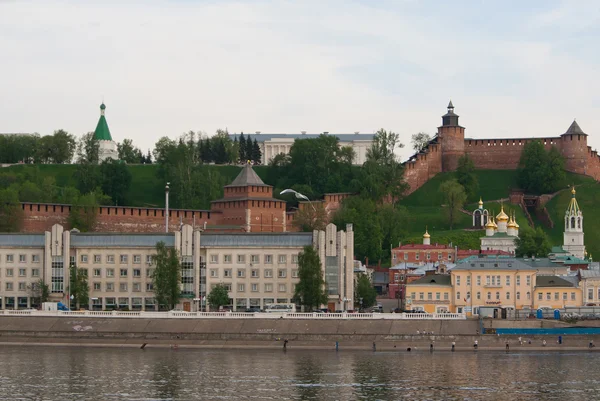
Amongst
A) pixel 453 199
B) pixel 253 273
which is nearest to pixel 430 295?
pixel 253 273

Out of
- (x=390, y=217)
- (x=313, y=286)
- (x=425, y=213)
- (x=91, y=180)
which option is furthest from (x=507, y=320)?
(x=91, y=180)

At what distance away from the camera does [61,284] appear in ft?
370

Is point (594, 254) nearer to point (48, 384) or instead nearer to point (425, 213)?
point (425, 213)

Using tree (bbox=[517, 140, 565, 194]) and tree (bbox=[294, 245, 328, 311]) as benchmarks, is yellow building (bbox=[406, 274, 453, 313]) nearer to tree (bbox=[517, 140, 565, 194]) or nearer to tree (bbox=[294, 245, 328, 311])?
tree (bbox=[294, 245, 328, 311])

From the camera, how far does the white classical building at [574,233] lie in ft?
503

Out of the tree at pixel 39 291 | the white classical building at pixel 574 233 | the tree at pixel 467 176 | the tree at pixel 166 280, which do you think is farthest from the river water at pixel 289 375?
the tree at pixel 467 176

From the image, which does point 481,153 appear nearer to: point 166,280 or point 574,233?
point 574,233

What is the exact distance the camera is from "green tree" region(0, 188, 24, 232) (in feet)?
467

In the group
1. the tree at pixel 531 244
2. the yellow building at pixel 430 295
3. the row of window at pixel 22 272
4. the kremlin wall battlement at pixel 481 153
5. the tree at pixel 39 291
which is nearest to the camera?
the yellow building at pixel 430 295

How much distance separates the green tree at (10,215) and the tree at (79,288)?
32.0 m

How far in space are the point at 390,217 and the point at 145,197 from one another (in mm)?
39416

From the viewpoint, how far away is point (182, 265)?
113 metres

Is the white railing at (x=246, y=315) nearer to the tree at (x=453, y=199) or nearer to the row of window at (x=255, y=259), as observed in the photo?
the row of window at (x=255, y=259)

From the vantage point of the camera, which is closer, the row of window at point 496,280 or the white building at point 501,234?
the row of window at point 496,280
